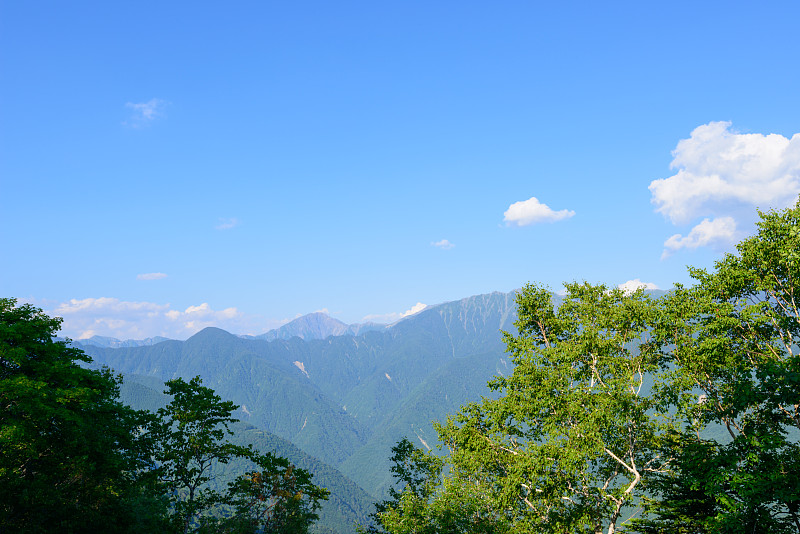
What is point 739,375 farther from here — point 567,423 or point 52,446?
point 52,446

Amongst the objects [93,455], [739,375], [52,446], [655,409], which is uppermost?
[52,446]

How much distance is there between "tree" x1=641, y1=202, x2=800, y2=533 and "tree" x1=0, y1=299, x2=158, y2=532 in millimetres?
29092

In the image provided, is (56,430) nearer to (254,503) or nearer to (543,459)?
(254,503)

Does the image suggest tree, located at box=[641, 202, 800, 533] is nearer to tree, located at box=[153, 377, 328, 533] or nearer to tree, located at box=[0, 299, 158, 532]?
tree, located at box=[153, 377, 328, 533]

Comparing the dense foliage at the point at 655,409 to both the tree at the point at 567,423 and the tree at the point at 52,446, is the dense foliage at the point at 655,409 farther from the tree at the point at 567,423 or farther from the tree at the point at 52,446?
the tree at the point at 52,446

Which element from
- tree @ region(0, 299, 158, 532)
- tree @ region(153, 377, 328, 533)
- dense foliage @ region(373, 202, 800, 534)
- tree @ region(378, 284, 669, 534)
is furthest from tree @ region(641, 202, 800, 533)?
tree @ region(0, 299, 158, 532)

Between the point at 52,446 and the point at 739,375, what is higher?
the point at 52,446

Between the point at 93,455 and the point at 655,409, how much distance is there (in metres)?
33.2

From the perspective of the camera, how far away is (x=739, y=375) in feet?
65.5

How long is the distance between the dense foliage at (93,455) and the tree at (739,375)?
23.4m

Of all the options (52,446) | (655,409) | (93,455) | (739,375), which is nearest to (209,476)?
(93,455)

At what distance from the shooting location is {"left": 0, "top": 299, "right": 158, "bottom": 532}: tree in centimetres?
2109

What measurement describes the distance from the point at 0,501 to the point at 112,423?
8.29 m

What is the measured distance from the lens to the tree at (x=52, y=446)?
21.1 metres
